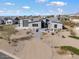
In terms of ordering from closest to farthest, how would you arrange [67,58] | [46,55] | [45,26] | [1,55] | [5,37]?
[67,58] → [46,55] → [1,55] → [5,37] → [45,26]

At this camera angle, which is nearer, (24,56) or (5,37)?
(24,56)

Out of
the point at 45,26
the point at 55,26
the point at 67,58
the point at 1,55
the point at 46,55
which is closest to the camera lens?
the point at 67,58

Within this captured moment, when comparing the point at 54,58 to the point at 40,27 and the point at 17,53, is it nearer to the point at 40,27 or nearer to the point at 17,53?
the point at 17,53

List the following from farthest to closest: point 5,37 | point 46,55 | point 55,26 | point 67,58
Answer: point 55,26
point 5,37
point 46,55
point 67,58

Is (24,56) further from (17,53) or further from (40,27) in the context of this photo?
(40,27)

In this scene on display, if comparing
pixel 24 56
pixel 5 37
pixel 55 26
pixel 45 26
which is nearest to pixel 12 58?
pixel 24 56

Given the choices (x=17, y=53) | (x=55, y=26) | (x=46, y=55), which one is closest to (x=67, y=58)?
(x=46, y=55)

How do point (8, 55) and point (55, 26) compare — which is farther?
point (55, 26)

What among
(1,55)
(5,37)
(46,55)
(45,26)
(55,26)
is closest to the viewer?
(46,55)

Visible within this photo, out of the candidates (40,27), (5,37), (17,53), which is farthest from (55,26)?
(17,53)
